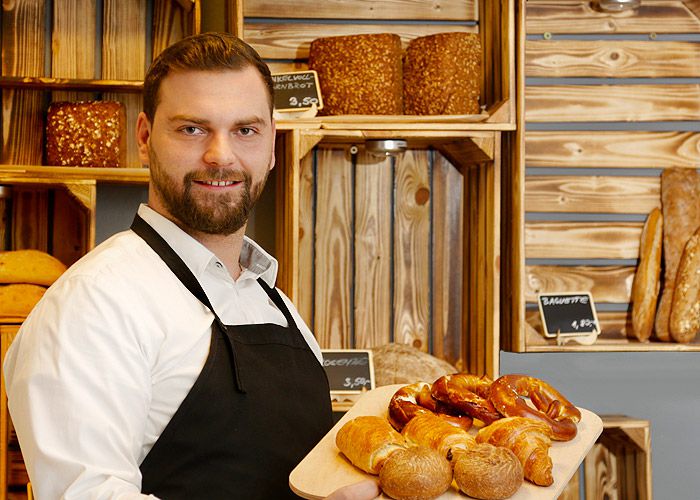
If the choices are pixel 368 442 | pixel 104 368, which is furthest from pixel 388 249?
pixel 104 368

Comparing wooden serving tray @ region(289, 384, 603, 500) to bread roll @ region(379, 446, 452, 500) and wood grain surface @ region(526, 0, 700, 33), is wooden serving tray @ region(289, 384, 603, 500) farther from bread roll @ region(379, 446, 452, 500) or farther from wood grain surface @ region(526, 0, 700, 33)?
wood grain surface @ region(526, 0, 700, 33)

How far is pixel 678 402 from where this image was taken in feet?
9.29

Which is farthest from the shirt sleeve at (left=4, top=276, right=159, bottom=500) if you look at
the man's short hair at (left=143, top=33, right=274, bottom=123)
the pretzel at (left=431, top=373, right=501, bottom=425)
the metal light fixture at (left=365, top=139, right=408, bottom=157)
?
the metal light fixture at (left=365, top=139, right=408, bottom=157)

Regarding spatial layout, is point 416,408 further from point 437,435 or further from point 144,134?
point 144,134

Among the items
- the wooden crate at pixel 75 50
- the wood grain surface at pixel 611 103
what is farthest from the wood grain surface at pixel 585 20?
the wooden crate at pixel 75 50

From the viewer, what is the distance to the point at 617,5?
273 cm

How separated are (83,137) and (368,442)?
1.53 m

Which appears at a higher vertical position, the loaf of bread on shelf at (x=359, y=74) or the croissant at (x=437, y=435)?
the loaf of bread on shelf at (x=359, y=74)

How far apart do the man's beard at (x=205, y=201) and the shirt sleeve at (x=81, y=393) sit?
9.3 inches

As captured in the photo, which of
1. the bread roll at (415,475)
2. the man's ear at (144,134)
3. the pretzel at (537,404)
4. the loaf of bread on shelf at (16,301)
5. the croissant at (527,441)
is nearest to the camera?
the bread roll at (415,475)

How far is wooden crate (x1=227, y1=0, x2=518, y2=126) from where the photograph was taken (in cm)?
272

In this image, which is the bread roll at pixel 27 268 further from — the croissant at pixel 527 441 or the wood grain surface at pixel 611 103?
the wood grain surface at pixel 611 103

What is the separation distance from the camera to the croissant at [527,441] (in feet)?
4.16

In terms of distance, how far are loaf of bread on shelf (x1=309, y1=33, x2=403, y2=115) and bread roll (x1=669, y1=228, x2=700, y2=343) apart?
3.33ft
